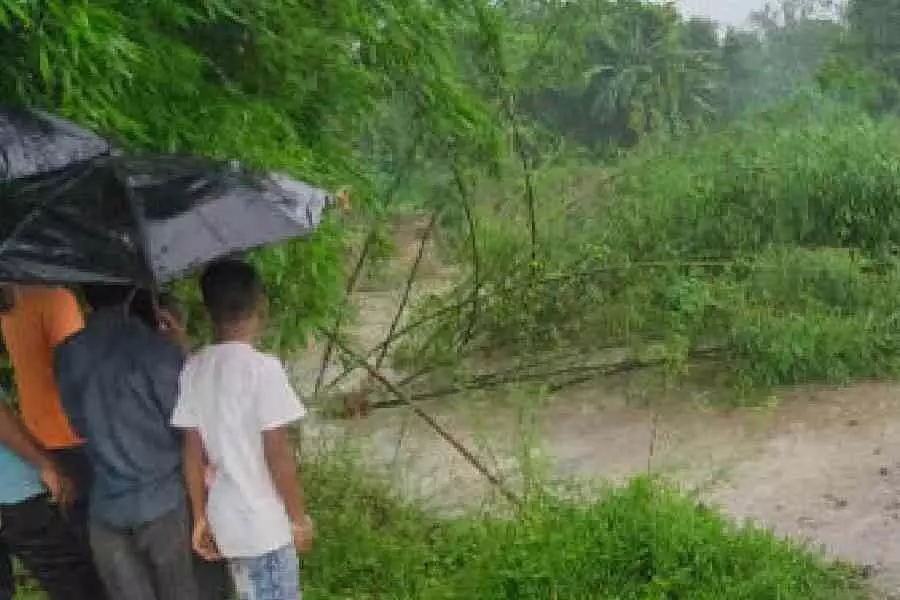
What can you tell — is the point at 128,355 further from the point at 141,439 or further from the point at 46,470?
the point at 46,470

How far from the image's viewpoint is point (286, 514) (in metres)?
3.34

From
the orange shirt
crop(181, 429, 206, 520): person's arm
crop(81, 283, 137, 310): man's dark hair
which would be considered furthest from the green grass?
crop(81, 283, 137, 310): man's dark hair

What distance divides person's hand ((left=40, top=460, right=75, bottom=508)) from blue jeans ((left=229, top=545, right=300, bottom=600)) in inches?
20.6

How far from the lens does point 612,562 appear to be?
4578 mm

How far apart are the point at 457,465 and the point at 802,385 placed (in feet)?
9.41

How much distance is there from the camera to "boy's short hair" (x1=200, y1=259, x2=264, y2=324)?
3203 millimetres

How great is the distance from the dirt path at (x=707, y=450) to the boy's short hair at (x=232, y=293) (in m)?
2.36

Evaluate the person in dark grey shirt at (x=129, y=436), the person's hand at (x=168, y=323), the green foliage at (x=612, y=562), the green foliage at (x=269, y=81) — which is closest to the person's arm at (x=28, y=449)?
the person in dark grey shirt at (x=129, y=436)

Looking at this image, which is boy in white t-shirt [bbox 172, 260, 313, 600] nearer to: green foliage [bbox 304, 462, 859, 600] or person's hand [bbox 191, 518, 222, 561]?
person's hand [bbox 191, 518, 222, 561]

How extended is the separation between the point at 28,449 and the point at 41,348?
0.28 meters

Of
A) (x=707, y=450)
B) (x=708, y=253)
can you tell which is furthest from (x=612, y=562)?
(x=708, y=253)

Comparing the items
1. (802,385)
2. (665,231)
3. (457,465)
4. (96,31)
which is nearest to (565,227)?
(665,231)

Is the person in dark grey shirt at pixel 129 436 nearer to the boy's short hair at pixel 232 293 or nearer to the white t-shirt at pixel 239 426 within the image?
the white t-shirt at pixel 239 426

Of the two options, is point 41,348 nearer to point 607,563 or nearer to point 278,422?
point 278,422
